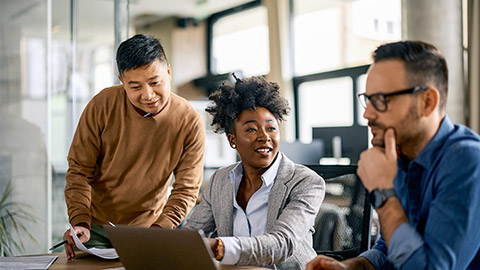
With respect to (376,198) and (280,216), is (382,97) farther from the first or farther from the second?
(280,216)

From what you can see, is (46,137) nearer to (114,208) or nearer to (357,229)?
(114,208)

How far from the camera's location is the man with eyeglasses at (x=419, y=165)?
44.9 inches

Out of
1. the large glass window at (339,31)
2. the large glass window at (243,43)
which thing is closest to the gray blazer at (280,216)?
the large glass window at (339,31)

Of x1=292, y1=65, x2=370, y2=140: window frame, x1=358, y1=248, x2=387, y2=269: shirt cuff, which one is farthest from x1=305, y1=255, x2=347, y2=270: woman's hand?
x1=292, y1=65, x2=370, y2=140: window frame

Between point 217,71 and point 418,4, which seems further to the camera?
point 217,71

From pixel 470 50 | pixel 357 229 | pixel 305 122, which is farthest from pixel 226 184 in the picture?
pixel 305 122

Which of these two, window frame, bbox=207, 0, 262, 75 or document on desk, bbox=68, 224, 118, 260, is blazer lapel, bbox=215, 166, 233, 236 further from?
window frame, bbox=207, 0, 262, 75

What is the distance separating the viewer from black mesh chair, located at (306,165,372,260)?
6.67ft

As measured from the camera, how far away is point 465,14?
453 centimetres

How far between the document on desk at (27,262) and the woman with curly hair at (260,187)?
0.49 m

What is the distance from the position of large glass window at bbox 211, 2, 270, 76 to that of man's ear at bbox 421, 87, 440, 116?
21.8ft

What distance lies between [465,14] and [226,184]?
331 cm

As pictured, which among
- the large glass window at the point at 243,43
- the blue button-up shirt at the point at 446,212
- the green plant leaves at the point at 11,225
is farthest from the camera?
the large glass window at the point at 243,43

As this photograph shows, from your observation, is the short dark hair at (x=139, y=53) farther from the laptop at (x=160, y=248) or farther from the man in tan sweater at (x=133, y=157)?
the laptop at (x=160, y=248)
